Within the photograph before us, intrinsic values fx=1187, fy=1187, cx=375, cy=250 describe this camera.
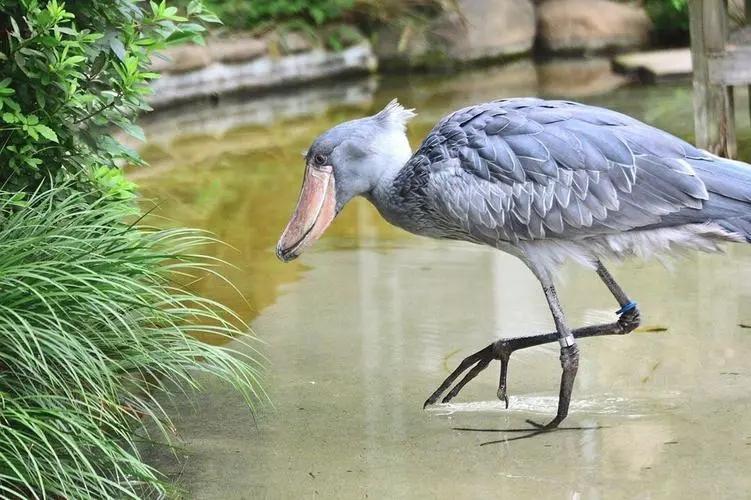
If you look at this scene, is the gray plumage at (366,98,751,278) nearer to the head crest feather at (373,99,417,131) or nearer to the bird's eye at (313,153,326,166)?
the head crest feather at (373,99,417,131)

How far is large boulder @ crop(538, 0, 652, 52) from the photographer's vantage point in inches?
583

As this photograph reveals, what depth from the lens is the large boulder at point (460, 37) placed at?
576 inches

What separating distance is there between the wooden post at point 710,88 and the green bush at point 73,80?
160 inches

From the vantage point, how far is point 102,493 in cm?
334

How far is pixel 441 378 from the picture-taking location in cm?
481

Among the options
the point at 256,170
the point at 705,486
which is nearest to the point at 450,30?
the point at 256,170

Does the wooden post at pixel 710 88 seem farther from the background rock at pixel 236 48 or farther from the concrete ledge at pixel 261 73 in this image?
the background rock at pixel 236 48

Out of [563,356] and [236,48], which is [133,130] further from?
[236,48]

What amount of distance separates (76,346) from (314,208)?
1.24 metres

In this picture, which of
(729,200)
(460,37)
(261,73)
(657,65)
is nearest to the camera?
(729,200)

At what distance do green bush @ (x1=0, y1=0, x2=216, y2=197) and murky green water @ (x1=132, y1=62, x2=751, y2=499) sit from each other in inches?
41.2

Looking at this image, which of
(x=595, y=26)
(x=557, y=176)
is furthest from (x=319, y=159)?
(x=595, y=26)

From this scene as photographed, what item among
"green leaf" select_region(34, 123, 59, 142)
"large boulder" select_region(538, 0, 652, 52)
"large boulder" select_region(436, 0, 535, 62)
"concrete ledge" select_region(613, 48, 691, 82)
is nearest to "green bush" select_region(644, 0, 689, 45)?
"large boulder" select_region(538, 0, 652, 52)

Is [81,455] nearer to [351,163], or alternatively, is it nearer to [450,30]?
[351,163]
